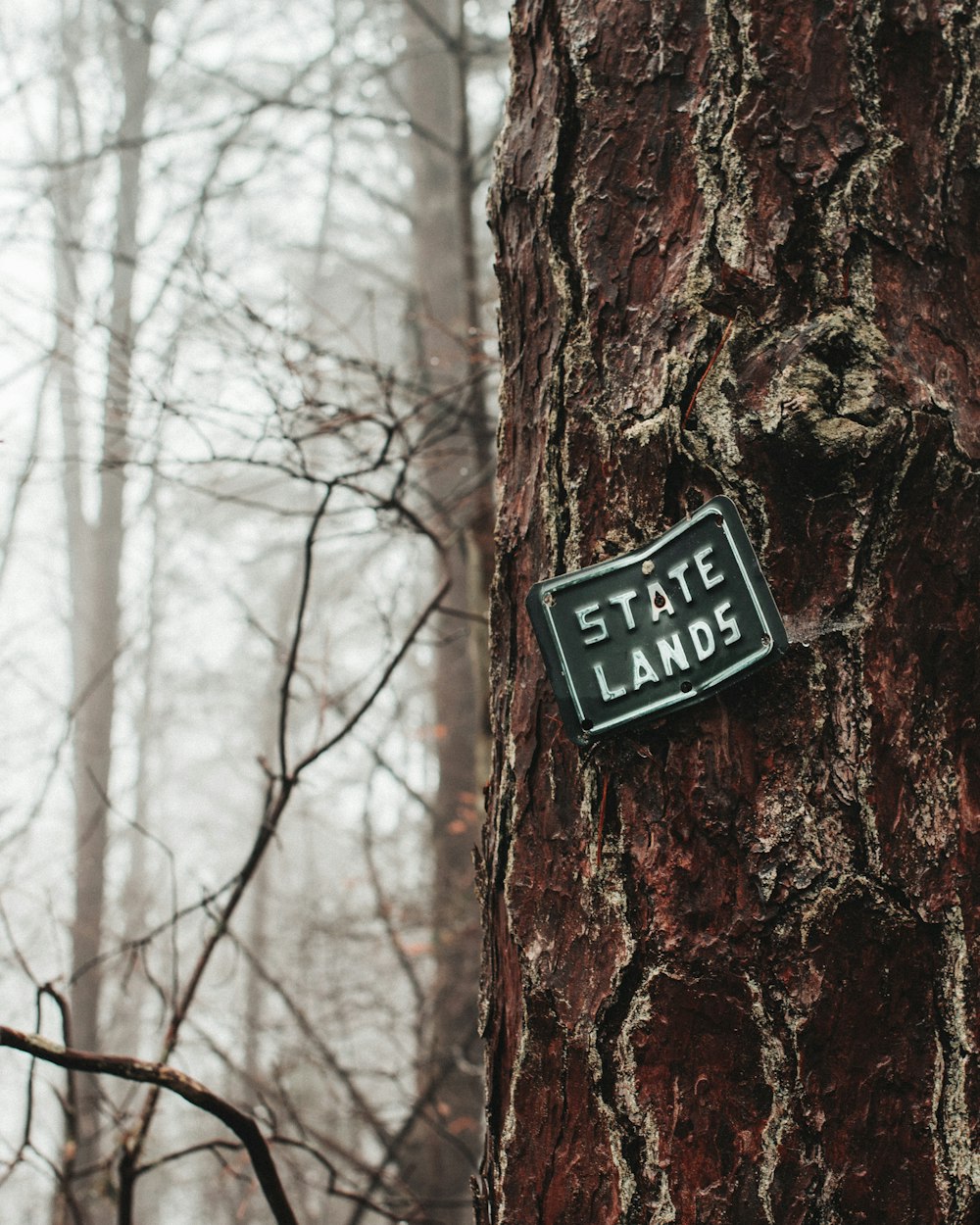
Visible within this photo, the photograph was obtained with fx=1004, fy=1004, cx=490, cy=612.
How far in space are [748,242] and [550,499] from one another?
0.95ft

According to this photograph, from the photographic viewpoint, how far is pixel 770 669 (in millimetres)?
833

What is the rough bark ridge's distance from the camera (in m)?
0.77

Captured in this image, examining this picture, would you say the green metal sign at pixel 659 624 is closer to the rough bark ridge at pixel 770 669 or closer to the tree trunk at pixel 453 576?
the rough bark ridge at pixel 770 669

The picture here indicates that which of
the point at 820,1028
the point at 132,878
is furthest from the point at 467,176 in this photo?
the point at 132,878

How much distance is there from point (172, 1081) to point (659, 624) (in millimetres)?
861

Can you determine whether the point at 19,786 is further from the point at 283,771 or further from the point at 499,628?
the point at 499,628

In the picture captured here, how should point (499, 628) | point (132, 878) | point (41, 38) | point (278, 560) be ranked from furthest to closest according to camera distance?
point (278, 560) < point (132, 878) < point (41, 38) < point (499, 628)

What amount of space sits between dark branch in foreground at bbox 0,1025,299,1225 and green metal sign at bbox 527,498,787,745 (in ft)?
2.39

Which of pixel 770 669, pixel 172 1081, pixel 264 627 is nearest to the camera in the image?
pixel 770 669

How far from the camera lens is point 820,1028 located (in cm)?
76

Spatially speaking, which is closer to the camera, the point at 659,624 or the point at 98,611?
the point at 659,624

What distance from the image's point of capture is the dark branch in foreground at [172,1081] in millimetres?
1146

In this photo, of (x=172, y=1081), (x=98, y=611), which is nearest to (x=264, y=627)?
(x=98, y=611)

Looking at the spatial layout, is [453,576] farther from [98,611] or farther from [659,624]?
[98,611]
